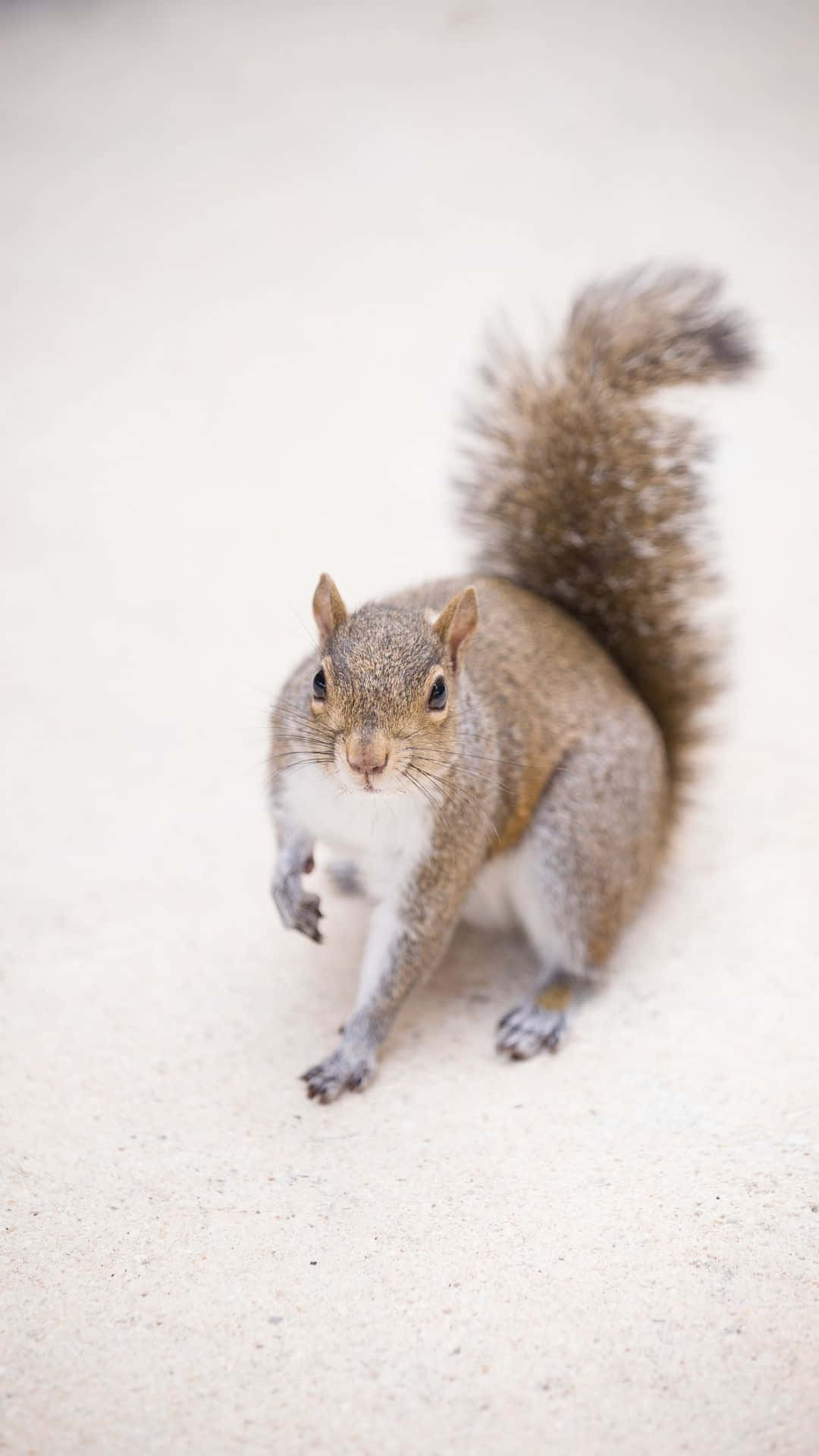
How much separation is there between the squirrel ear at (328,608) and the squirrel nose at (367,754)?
262 millimetres

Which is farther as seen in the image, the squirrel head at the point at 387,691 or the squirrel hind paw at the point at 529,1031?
the squirrel hind paw at the point at 529,1031

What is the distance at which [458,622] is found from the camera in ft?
7.14

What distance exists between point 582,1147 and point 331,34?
7.39m

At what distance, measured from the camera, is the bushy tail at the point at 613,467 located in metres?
2.72

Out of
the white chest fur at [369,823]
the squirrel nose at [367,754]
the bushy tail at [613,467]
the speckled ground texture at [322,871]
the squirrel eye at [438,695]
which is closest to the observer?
the speckled ground texture at [322,871]

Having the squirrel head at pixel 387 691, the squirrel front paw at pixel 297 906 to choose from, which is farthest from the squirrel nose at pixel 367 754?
the squirrel front paw at pixel 297 906

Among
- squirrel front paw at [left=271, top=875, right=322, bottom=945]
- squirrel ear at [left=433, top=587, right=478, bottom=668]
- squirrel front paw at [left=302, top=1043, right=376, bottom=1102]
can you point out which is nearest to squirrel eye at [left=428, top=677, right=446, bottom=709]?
squirrel ear at [left=433, top=587, right=478, bottom=668]

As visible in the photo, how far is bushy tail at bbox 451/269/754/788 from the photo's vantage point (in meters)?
2.72

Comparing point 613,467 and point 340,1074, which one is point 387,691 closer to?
point 340,1074

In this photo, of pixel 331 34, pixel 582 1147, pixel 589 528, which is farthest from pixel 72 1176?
pixel 331 34

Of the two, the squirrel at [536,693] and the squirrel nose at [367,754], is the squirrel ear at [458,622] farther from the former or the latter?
the squirrel nose at [367,754]

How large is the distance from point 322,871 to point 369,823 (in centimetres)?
87

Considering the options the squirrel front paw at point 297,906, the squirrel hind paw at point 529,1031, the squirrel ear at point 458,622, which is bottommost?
the squirrel hind paw at point 529,1031

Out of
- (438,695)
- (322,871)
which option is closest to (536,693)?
(438,695)
